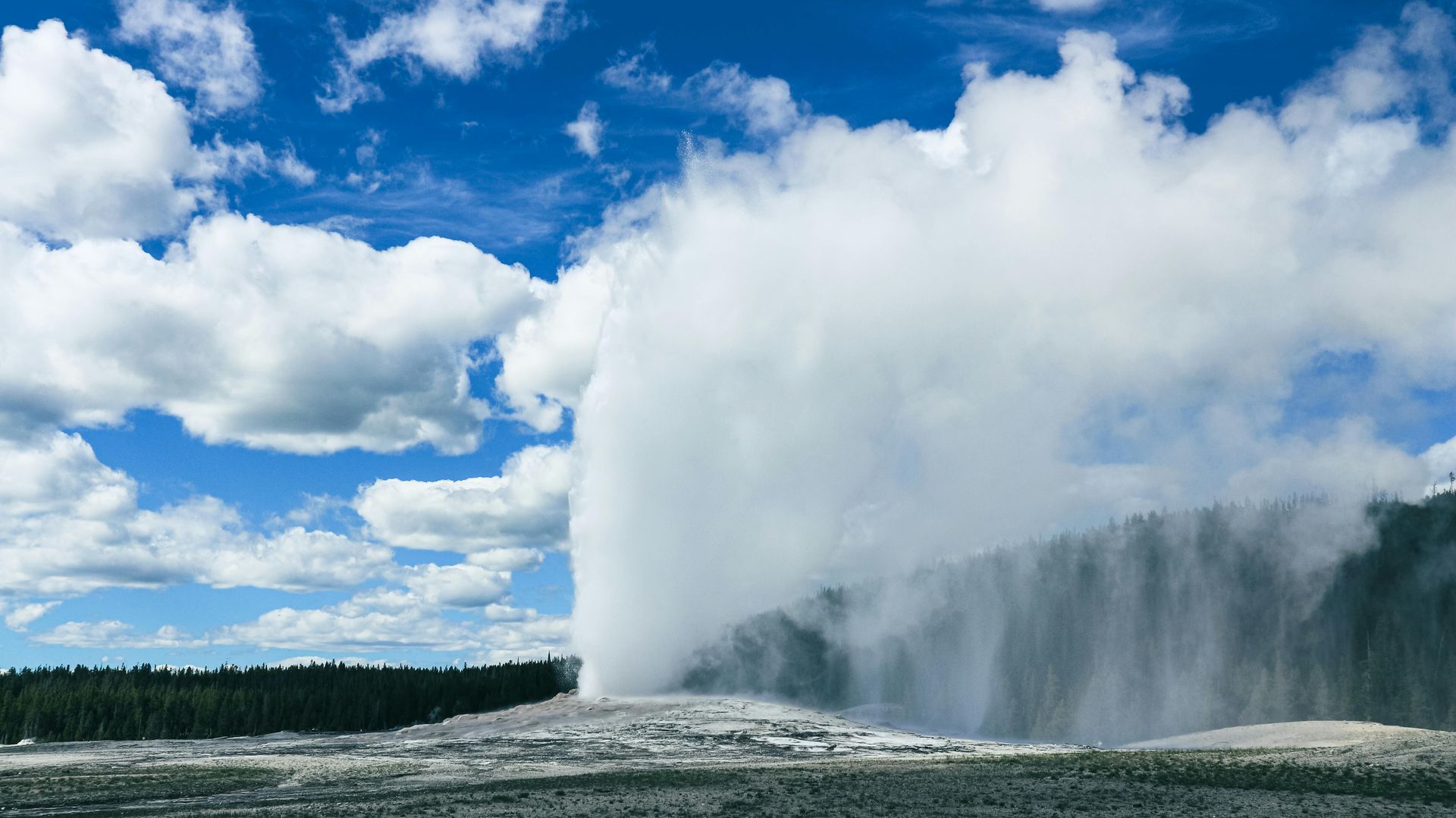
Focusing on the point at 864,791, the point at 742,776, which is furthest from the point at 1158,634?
the point at 864,791

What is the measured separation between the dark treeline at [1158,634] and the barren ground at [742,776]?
96.5 feet

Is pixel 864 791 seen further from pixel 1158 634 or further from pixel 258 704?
pixel 258 704

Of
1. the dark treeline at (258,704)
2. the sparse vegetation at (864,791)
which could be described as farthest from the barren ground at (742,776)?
the dark treeline at (258,704)

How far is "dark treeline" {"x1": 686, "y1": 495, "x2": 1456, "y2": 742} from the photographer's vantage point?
118375mm

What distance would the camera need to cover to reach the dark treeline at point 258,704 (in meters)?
153

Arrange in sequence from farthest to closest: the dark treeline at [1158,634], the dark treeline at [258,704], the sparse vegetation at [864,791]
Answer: the dark treeline at [258,704]
the dark treeline at [1158,634]
the sparse vegetation at [864,791]

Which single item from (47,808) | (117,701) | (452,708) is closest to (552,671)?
(452,708)

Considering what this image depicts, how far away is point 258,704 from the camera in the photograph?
158m

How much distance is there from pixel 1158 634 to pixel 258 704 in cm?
12834

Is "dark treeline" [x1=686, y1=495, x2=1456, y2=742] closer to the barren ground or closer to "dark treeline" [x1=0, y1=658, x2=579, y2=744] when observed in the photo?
the barren ground

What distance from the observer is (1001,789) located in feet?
164

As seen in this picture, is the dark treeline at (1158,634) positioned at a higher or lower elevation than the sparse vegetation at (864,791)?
higher

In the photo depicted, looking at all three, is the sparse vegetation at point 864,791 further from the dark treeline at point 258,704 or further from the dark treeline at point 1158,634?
the dark treeline at point 258,704

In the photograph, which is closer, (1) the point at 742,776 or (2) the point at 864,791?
(2) the point at 864,791
